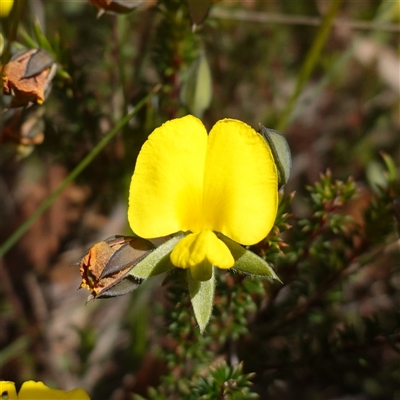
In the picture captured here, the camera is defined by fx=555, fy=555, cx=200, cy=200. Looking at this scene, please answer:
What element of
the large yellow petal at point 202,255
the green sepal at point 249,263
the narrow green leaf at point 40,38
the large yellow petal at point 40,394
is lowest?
the large yellow petal at point 40,394

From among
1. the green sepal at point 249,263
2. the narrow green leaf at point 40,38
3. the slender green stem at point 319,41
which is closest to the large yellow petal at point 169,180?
the green sepal at point 249,263

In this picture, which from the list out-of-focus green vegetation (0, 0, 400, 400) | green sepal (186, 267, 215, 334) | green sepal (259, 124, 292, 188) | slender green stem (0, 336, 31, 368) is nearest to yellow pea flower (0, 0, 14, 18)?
out-of-focus green vegetation (0, 0, 400, 400)

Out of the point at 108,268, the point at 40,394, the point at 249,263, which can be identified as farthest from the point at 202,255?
the point at 40,394

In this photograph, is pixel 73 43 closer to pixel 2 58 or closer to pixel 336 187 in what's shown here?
pixel 2 58

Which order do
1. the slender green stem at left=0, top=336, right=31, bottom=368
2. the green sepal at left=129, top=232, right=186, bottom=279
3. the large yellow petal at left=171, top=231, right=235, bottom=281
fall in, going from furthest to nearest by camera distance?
the slender green stem at left=0, top=336, right=31, bottom=368, the green sepal at left=129, top=232, right=186, bottom=279, the large yellow petal at left=171, top=231, right=235, bottom=281

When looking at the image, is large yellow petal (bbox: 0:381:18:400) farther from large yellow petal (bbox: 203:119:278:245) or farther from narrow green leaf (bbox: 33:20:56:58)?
narrow green leaf (bbox: 33:20:56:58)

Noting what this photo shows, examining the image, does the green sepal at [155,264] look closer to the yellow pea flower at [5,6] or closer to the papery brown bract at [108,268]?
the papery brown bract at [108,268]

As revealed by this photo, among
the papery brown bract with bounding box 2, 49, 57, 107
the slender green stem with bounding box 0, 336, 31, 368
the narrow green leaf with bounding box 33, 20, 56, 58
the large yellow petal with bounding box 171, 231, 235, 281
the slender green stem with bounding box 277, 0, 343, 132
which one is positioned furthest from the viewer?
the slender green stem with bounding box 0, 336, 31, 368
